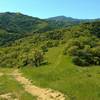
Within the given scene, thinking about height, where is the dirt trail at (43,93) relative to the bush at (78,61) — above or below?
above

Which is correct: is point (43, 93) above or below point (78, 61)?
above

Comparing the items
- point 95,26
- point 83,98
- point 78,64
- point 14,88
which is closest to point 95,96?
point 83,98

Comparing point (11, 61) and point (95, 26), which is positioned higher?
point (95, 26)

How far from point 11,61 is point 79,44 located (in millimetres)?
43653

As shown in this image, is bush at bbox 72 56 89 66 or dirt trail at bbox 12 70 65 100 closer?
dirt trail at bbox 12 70 65 100

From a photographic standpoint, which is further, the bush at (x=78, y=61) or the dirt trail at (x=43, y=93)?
the bush at (x=78, y=61)

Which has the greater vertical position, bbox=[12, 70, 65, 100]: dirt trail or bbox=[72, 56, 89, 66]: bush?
bbox=[12, 70, 65, 100]: dirt trail

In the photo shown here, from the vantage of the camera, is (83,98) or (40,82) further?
(40,82)

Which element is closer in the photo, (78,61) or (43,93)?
(43,93)

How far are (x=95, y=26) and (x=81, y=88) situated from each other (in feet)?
385

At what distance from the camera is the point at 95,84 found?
35219 millimetres

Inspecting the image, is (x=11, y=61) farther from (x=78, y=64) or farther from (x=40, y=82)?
(x=40, y=82)

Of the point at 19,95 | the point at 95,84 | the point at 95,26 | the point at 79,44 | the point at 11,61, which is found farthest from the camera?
the point at 95,26

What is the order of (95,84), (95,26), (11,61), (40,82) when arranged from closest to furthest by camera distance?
1. (95,84)
2. (40,82)
3. (11,61)
4. (95,26)
